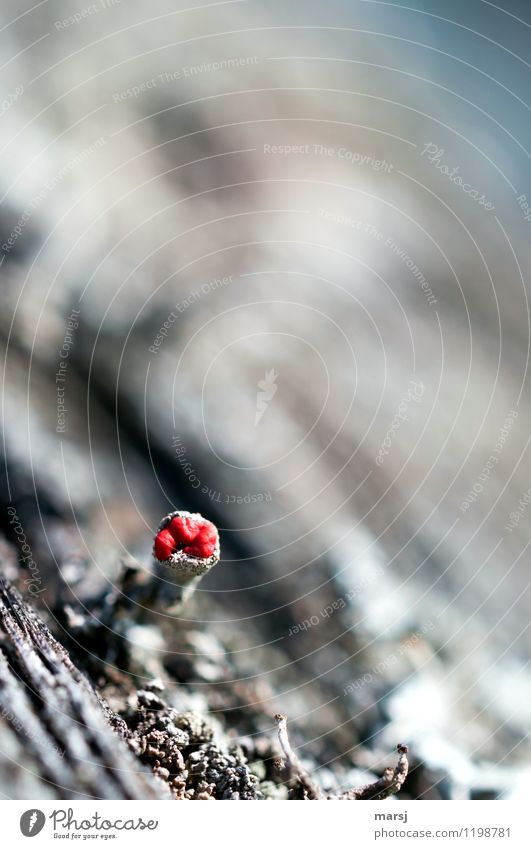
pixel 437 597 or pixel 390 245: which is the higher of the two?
pixel 390 245

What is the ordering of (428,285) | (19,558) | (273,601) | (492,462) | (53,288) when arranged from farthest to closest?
(428,285) → (492,462) → (53,288) → (273,601) → (19,558)

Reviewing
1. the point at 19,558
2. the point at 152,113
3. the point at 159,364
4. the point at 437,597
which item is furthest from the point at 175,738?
the point at 152,113

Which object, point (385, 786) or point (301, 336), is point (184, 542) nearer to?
point (385, 786)

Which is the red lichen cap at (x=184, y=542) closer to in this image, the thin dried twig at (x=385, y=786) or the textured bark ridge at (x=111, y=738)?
the textured bark ridge at (x=111, y=738)

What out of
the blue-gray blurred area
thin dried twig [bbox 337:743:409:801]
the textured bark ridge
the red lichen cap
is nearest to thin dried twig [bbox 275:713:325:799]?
the textured bark ridge

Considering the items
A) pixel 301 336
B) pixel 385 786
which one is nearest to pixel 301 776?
pixel 385 786

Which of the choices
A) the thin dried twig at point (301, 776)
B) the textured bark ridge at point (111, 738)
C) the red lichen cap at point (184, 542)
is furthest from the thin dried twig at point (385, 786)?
the red lichen cap at point (184, 542)
